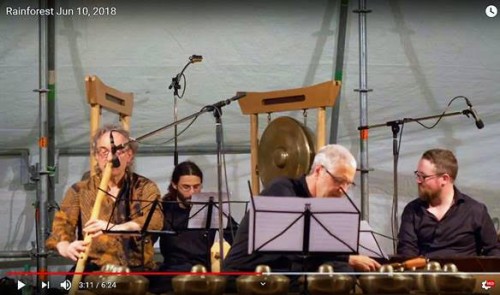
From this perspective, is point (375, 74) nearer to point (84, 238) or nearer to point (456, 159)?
point (456, 159)

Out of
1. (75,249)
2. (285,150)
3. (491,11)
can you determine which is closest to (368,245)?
(285,150)

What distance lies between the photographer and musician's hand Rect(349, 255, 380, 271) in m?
3.26

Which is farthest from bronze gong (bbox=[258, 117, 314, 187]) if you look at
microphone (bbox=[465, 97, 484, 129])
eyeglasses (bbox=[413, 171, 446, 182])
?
microphone (bbox=[465, 97, 484, 129])

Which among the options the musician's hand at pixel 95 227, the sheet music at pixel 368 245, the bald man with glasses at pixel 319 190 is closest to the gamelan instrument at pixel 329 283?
the bald man with glasses at pixel 319 190

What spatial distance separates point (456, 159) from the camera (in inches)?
163

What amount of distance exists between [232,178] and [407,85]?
30.8 inches

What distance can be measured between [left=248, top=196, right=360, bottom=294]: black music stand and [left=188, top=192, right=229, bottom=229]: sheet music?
71 cm

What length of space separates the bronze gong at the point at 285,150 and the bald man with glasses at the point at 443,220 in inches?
16.4

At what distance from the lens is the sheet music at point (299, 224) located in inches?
115

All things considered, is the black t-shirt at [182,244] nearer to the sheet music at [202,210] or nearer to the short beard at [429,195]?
the sheet music at [202,210]

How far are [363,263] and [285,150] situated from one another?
35.5 inches

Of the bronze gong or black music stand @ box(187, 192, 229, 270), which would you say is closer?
black music stand @ box(187, 192, 229, 270)

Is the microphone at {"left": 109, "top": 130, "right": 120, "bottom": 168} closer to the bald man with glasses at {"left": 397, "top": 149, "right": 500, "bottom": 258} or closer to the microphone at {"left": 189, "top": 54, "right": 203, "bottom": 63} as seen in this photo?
the microphone at {"left": 189, "top": 54, "right": 203, "bottom": 63}

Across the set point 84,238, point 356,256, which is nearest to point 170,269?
point 84,238
